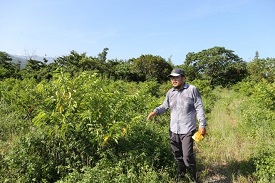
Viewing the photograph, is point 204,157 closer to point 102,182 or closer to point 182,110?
point 182,110

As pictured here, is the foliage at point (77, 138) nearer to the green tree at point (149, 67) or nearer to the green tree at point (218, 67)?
the green tree at point (149, 67)

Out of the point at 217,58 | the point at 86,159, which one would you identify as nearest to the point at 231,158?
the point at 86,159

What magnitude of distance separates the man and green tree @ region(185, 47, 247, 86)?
2491cm

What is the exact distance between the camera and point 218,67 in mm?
29000

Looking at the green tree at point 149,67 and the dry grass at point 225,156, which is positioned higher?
the green tree at point 149,67

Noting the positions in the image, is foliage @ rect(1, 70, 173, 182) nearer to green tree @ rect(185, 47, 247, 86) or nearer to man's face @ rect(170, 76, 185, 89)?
man's face @ rect(170, 76, 185, 89)

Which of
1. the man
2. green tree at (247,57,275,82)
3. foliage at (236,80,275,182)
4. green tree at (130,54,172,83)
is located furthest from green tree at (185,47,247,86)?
the man

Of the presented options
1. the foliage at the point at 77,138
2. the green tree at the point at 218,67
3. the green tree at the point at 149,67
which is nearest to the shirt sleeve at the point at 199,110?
the foliage at the point at 77,138

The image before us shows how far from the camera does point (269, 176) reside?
402cm

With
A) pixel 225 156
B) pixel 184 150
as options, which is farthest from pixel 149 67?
pixel 184 150

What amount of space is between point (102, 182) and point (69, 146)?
3.49 feet

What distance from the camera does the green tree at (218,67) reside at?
2877 centimetres

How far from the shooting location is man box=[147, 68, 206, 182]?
13.2ft

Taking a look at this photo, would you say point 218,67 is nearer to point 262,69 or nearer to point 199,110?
point 262,69
